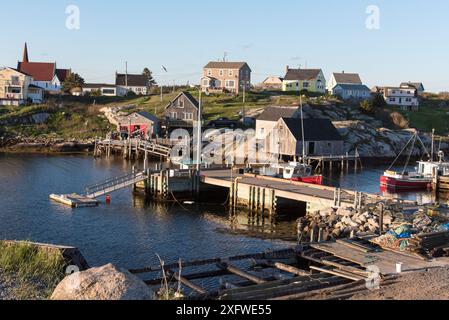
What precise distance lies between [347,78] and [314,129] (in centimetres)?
6065

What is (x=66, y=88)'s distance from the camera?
119812 mm

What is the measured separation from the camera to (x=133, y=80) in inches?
5197

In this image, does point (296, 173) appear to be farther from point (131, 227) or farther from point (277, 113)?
point (277, 113)

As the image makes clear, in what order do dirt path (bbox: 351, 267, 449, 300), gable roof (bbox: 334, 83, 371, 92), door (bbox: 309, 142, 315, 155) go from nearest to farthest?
dirt path (bbox: 351, 267, 449, 300)
door (bbox: 309, 142, 315, 155)
gable roof (bbox: 334, 83, 371, 92)

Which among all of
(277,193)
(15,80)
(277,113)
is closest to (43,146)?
(15,80)

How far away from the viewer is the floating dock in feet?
143

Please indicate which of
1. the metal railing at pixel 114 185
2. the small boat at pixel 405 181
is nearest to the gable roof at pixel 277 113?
the small boat at pixel 405 181

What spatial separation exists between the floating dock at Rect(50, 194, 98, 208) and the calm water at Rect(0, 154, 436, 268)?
27.4 inches

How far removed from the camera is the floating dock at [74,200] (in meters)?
43.7

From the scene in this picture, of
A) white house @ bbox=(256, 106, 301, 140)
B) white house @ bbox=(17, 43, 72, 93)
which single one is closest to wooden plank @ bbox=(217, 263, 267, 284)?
white house @ bbox=(256, 106, 301, 140)

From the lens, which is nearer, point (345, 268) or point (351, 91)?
point (345, 268)

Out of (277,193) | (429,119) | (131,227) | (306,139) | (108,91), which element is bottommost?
(131,227)

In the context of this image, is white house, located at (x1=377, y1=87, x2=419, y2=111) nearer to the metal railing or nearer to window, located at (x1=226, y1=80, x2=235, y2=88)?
window, located at (x1=226, y1=80, x2=235, y2=88)
